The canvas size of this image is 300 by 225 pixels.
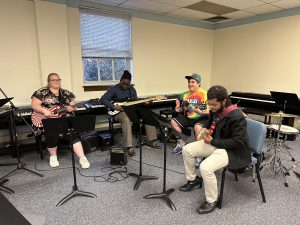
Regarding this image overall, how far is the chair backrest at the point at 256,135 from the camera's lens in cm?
215

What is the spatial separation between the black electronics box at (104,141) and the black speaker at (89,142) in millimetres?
64

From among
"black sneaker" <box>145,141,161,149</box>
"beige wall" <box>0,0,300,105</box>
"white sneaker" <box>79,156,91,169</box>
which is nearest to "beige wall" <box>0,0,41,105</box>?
"beige wall" <box>0,0,300,105</box>

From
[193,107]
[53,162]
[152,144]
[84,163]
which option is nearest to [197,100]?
[193,107]

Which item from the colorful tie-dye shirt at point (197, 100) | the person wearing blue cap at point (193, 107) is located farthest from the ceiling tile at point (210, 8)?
the colorful tie-dye shirt at point (197, 100)

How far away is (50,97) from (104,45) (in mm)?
1688

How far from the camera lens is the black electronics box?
358 centimetres

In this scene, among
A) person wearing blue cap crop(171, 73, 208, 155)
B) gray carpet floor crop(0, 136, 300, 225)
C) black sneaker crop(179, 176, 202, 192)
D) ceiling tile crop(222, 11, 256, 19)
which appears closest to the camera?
gray carpet floor crop(0, 136, 300, 225)

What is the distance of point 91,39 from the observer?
13.5ft

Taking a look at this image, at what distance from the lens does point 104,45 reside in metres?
4.27

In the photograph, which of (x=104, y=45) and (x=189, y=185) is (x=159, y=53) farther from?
(x=189, y=185)

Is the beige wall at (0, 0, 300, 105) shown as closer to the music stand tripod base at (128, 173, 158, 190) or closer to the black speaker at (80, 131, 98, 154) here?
the black speaker at (80, 131, 98, 154)

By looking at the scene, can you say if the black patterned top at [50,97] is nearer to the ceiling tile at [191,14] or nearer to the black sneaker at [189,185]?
the black sneaker at [189,185]

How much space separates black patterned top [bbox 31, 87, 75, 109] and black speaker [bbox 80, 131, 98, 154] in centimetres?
62

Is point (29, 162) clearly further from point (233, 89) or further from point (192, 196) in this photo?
point (233, 89)
